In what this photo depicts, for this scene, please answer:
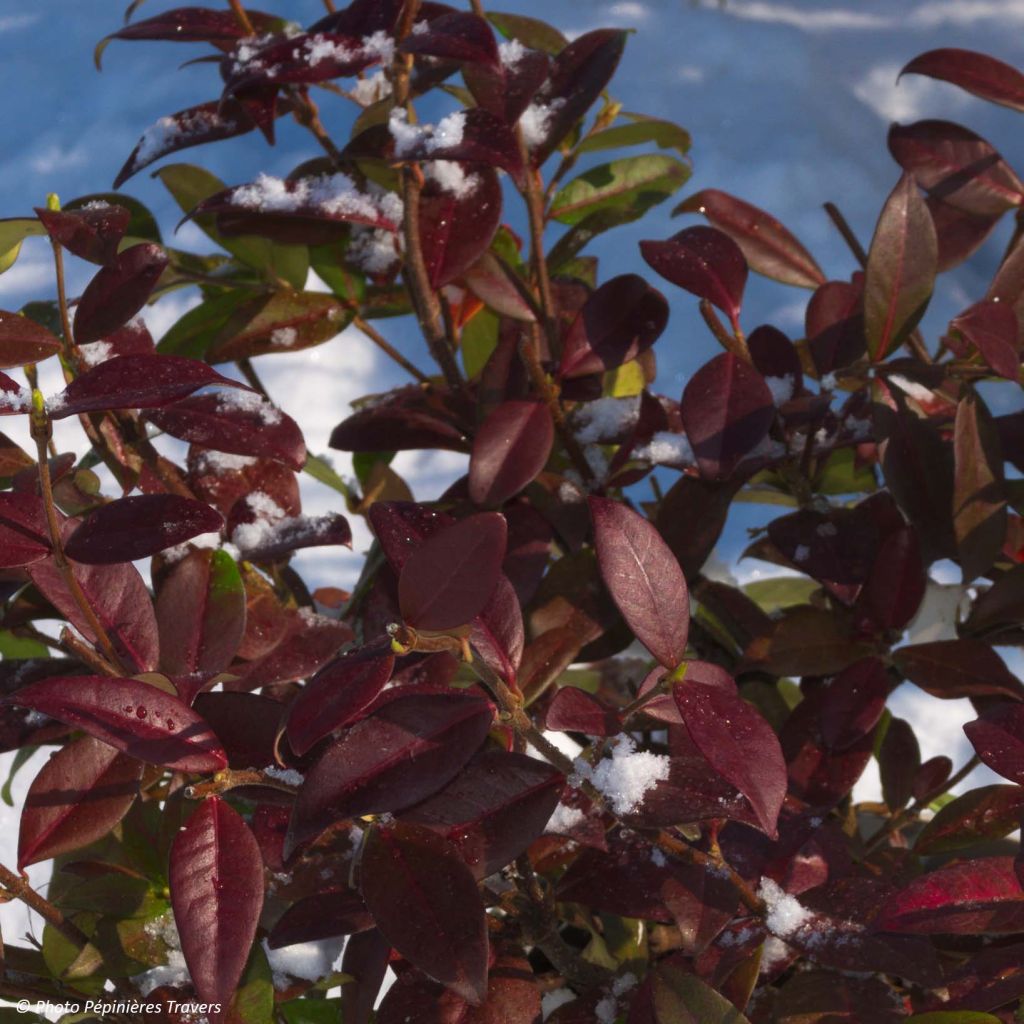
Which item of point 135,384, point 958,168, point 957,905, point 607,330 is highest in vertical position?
point 958,168

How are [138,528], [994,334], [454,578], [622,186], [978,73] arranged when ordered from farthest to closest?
[622,186] → [978,73] → [994,334] → [138,528] → [454,578]

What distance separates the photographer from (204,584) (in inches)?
24.8

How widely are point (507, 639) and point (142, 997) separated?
269mm

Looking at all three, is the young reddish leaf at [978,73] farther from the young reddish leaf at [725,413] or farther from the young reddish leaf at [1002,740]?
the young reddish leaf at [1002,740]

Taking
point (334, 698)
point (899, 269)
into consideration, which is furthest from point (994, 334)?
point (334, 698)

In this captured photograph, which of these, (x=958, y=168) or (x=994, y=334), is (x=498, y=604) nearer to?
(x=994, y=334)

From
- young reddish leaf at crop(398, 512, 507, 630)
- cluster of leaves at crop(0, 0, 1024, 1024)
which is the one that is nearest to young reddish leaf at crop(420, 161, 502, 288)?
cluster of leaves at crop(0, 0, 1024, 1024)

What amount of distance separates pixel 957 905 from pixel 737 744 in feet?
0.40

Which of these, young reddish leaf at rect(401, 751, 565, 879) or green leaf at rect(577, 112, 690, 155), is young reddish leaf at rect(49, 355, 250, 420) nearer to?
young reddish leaf at rect(401, 751, 565, 879)

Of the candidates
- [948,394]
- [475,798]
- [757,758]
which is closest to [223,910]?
[475,798]

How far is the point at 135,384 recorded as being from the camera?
508 mm

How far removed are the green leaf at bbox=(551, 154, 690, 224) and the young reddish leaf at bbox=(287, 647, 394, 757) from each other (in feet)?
1.75

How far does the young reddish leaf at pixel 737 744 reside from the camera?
1.46ft

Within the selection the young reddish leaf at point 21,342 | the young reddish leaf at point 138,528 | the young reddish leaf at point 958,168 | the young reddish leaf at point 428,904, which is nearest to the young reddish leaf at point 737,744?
the young reddish leaf at point 428,904
